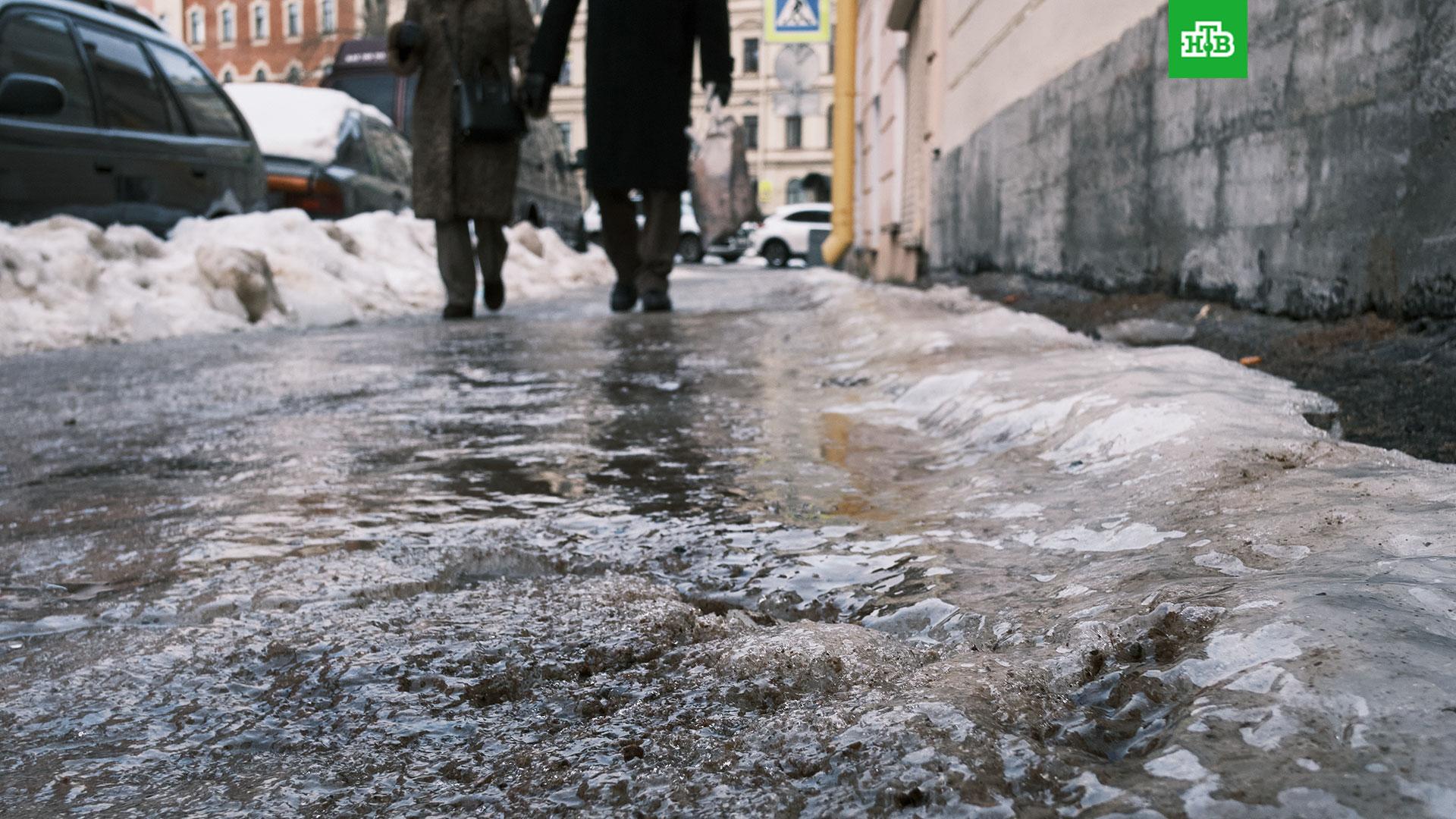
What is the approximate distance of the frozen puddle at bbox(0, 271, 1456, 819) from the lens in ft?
3.02

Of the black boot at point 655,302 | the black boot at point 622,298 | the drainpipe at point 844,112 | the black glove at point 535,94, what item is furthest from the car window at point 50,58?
the drainpipe at point 844,112

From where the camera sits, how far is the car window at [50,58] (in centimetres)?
609

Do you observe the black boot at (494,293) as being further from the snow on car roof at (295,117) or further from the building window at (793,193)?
the building window at (793,193)

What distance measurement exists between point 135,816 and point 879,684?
596mm

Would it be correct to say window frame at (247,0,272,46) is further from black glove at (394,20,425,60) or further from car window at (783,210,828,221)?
black glove at (394,20,425,60)

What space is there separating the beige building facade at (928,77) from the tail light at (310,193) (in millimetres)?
4450

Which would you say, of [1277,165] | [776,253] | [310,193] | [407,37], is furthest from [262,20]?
→ [1277,165]

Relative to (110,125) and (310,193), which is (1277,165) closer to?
(110,125)

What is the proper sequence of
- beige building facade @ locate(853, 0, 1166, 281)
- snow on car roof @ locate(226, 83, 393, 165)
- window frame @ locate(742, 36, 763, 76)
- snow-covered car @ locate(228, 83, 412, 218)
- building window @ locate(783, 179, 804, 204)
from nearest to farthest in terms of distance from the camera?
beige building facade @ locate(853, 0, 1166, 281) < snow-covered car @ locate(228, 83, 412, 218) < snow on car roof @ locate(226, 83, 393, 165) < window frame @ locate(742, 36, 763, 76) < building window @ locate(783, 179, 804, 204)

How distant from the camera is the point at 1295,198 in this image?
126 inches

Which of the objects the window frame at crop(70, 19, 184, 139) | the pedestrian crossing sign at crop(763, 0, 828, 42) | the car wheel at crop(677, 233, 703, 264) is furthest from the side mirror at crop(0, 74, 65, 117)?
the car wheel at crop(677, 233, 703, 264)

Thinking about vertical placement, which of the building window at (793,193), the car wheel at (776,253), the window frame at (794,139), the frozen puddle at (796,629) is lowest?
the frozen puddle at (796,629)

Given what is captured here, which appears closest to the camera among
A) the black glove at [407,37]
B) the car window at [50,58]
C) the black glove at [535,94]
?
the car window at [50,58]

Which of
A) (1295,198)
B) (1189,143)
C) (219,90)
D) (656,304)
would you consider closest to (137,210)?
(219,90)
